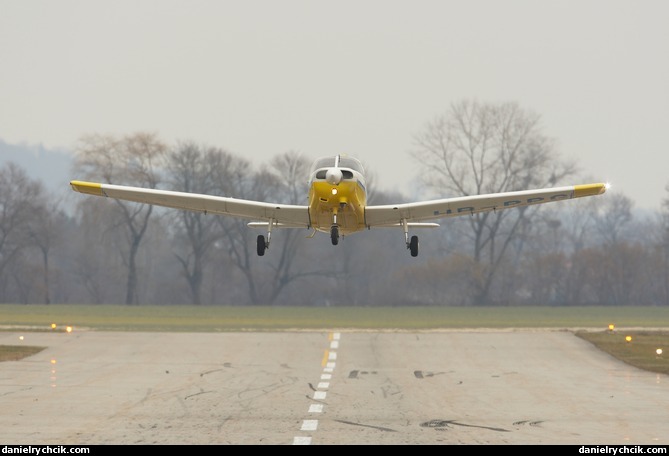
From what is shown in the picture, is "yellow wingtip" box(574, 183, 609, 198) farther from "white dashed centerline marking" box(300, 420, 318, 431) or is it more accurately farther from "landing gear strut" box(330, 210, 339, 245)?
"white dashed centerline marking" box(300, 420, 318, 431)

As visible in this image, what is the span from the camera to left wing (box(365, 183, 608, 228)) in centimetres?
2923

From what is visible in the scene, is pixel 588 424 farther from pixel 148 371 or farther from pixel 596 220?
pixel 596 220

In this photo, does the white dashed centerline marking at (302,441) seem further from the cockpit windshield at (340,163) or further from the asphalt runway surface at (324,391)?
the cockpit windshield at (340,163)

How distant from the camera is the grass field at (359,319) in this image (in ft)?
205

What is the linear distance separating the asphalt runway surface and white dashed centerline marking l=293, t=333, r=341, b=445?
0.22 feet

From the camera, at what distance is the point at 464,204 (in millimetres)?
30844

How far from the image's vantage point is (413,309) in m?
81.9

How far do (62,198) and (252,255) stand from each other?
27719mm

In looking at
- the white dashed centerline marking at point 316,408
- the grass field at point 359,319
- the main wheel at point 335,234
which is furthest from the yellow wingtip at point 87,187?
the grass field at point 359,319

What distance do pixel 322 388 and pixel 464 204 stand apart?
362 inches

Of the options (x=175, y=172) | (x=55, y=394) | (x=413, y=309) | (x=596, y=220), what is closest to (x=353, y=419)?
(x=55, y=394)

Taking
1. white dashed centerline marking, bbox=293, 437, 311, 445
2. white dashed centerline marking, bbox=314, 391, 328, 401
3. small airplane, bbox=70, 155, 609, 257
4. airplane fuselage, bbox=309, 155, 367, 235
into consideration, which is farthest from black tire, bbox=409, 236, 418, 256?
white dashed centerline marking, bbox=293, 437, 311, 445

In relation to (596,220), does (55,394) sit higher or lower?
lower
